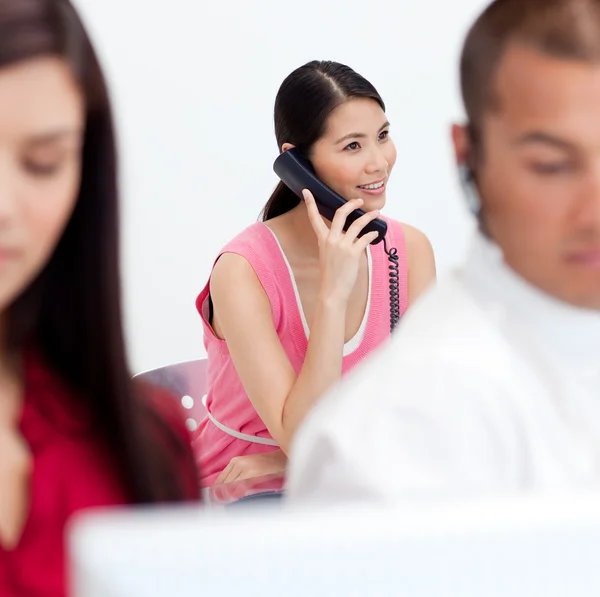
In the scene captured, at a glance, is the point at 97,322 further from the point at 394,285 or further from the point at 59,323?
the point at 394,285

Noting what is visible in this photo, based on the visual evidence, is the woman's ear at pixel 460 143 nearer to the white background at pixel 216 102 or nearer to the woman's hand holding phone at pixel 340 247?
the woman's hand holding phone at pixel 340 247

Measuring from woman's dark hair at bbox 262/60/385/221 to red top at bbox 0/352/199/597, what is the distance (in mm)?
873

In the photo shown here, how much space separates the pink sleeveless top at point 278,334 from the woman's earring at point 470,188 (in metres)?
0.79

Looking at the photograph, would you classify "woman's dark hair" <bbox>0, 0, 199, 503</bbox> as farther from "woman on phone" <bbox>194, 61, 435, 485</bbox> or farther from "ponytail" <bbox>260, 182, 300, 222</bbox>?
"ponytail" <bbox>260, 182, 300, 222</bbox>

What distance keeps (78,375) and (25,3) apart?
0.99 feet

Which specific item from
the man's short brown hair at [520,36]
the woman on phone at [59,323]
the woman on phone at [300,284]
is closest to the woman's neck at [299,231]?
the woman on phone at [300,284]

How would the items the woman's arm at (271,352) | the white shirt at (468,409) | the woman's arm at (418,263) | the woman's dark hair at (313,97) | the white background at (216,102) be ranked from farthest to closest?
the white background at (216,102) < the woman's arm at (418,263) < the woman's dark hair at (313,97) < the woman's arm at (271,352) < the white shirt at (468,409)

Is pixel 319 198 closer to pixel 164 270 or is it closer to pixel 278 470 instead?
pixel 278 470

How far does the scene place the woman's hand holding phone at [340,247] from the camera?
137 centimetres

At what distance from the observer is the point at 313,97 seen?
149 centimetres

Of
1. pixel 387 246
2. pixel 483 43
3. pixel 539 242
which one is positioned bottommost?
pixel 387 246

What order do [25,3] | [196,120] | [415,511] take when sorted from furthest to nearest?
[196,120] < [25,3] < [415,511]

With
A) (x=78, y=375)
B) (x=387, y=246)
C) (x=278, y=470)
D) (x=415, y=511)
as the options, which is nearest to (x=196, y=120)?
(x=387, y=246)

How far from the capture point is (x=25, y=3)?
58cm
